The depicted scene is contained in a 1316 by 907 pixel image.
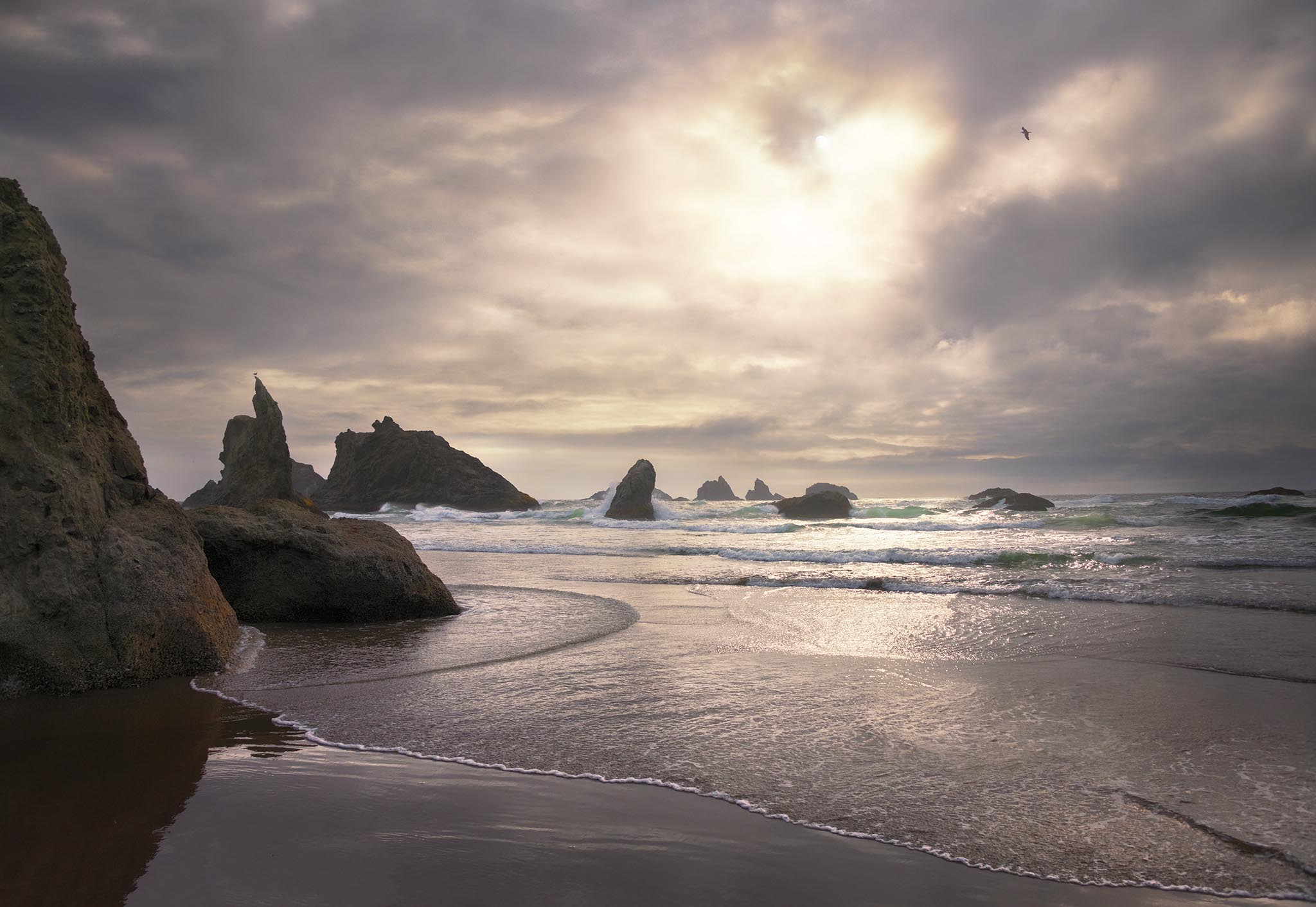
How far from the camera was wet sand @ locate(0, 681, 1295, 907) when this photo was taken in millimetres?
2248

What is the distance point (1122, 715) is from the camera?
4195 millimetres

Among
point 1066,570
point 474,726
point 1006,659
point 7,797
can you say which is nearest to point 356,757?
point 474,726

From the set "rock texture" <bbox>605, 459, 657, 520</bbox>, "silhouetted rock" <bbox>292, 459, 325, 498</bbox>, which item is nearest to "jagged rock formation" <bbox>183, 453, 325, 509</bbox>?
"silhouetted rock" <bbox>292, 459, 325, 498</bbox>

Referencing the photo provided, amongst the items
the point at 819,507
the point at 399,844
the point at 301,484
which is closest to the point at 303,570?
the point at 399,844

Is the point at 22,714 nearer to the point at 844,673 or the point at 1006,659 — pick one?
the point at 844,673

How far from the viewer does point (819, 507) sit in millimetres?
43906

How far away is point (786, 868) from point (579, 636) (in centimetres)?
460

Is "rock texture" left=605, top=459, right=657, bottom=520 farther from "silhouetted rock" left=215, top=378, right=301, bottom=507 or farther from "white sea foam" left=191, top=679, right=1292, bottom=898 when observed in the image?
"white sea foam" left=191, top=679, right=1292, bottom=898

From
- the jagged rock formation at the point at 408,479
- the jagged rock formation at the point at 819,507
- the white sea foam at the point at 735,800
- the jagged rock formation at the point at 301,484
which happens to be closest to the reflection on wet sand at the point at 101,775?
the white sea foam at the point at 735,800

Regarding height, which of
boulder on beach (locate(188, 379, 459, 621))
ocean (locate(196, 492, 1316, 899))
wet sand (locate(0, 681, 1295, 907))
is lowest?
ocean (locate(196, 492, 1316, 899))

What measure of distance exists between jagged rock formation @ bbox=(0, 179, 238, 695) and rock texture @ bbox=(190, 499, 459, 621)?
1823 mm

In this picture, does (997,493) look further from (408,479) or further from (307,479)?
(307,479)

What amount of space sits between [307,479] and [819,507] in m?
57.4

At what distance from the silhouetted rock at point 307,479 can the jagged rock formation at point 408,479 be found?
461 inches
